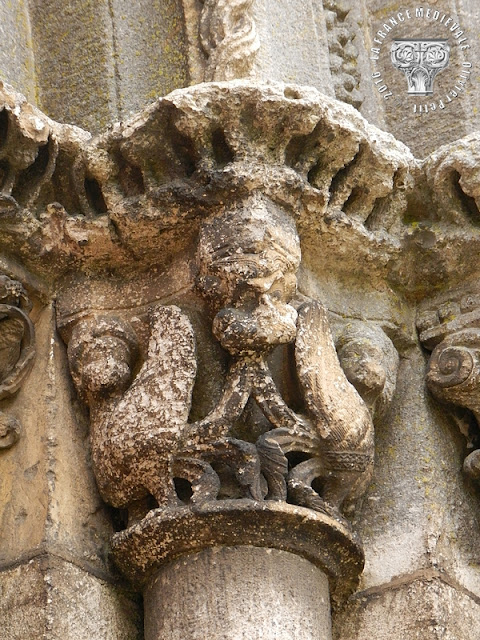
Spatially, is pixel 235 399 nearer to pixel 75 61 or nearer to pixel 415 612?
pixel 415 612

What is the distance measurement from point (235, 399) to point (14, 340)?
0.60m

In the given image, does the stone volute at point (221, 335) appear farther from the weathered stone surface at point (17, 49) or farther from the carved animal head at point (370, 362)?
the weathered stone surface at point (17, 49)

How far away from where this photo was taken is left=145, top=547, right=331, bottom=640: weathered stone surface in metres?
3.11

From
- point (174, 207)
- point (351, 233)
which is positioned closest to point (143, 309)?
A: point (174, 207)

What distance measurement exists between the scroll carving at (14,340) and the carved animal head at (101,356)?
11 centimetres

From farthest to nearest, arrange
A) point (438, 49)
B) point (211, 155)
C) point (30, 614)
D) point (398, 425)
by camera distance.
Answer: point (438, 49), point (398, 425), point (211, 155), point (30, 614)

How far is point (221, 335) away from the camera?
329 cm

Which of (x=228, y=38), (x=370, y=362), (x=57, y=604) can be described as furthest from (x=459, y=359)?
(x=57, y=604)

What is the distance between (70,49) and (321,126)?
35.5 inches

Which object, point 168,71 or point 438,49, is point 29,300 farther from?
point 438,49

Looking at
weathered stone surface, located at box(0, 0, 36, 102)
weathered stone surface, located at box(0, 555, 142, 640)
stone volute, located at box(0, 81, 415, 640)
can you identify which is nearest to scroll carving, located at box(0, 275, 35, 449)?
stone volute, located at box(0, 81, 415, 640)

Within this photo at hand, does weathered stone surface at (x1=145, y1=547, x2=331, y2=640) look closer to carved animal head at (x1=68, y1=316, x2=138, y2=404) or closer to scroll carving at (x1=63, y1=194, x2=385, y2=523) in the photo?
scroll carving at (x1=63, y1=194, x2=385, y2=523)

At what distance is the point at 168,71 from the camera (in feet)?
12.7
